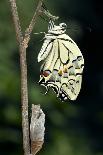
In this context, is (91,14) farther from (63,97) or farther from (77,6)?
(63,97)

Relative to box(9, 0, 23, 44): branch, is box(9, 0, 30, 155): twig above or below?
below

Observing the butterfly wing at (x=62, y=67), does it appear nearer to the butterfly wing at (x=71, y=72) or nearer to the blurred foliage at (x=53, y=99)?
the butterfly wing at (x=71, y=72)

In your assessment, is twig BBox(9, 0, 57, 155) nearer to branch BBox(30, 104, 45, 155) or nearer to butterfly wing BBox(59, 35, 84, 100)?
branch BBox(30, 104, 45, 155)

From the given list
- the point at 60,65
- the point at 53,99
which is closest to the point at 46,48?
the point at 60,65

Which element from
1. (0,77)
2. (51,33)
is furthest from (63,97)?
(0,77)

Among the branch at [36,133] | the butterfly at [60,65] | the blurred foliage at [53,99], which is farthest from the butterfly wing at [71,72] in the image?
the blurred foliage at [53,99]

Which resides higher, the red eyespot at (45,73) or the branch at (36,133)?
the red eyespot at (45,73)

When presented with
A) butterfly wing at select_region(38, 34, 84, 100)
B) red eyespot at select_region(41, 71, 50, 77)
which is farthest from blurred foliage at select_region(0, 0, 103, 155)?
red eyespot at select_region(41, 71, 50, 77)
